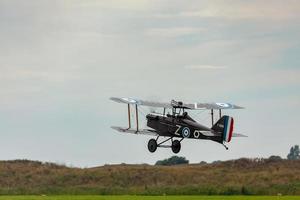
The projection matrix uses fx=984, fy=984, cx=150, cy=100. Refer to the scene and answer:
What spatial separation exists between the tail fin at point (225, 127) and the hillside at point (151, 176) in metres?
37.1

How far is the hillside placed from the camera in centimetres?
12306

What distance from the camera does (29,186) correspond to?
408 ft

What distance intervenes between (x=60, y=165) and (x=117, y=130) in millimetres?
64167

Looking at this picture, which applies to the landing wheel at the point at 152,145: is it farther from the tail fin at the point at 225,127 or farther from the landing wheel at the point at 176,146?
the tail fin at the point at 225,127

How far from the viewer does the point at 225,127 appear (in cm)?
7712

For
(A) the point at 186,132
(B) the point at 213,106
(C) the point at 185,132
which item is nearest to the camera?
(A) the point at 186,132

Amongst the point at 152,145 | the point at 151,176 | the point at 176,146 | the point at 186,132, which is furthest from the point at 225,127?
the point at 151,176

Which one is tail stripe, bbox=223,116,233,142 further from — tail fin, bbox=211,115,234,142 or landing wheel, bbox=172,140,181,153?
landing wheel, bbox=172,140,181,153

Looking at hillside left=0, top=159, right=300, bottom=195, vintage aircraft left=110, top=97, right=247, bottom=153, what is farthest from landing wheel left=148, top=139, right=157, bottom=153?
hillside left=0, top=159, right=300, bottom=195

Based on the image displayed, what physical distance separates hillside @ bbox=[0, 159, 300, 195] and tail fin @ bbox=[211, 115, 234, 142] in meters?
37.1

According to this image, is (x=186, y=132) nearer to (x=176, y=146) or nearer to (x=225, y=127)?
(x=176, y=146)

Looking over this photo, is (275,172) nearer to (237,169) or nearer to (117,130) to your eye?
(237,169)

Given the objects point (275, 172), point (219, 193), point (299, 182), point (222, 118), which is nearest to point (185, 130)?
point (222, 118)

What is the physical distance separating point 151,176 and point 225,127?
54521 millimetres
